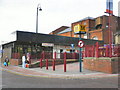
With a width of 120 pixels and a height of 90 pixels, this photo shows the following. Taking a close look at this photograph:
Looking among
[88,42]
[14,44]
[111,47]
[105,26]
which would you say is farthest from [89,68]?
[105,26]

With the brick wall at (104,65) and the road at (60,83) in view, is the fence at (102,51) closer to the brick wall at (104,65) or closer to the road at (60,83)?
the brick wall at (104,65)

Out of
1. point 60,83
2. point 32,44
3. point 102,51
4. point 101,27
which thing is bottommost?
point 60,83

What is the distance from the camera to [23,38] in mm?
24672

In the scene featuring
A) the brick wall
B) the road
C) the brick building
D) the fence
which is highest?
the brick building

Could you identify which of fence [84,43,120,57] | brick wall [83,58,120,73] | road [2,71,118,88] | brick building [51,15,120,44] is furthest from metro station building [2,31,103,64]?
brick building [51,15,120,44]

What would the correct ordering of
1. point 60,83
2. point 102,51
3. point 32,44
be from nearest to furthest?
1. point 60,83
2. point 102,51
3. point 32,44

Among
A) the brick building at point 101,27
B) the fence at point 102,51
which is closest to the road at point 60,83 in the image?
the fence at point 102,51

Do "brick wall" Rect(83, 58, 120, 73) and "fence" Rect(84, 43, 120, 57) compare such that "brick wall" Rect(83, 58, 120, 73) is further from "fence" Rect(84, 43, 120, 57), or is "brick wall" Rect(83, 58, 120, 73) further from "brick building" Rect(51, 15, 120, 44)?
"brick building" Rect(51, 15, 120, 44)

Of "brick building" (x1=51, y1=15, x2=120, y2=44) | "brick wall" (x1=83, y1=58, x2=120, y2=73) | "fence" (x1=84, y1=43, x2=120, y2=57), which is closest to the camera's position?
"brick wall" (x1=83, y1=58, x2=120, y2=73)

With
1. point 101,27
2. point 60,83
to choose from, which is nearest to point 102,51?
point 60,83

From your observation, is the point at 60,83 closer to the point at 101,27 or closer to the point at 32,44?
the point at 32,44

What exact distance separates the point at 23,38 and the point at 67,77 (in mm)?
15065

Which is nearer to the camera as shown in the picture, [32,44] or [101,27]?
[32,44]

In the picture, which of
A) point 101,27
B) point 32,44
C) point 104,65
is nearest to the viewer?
point 104,65
